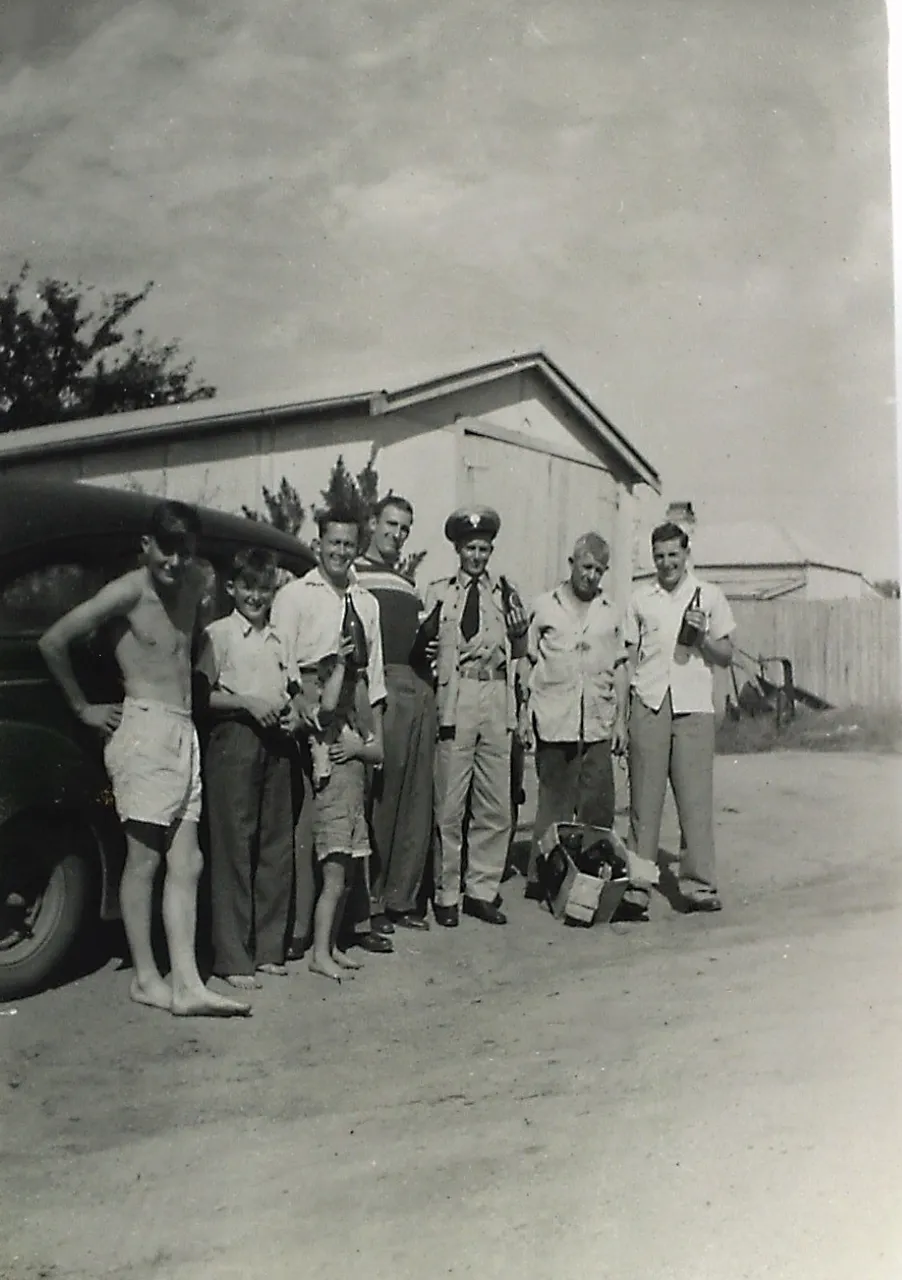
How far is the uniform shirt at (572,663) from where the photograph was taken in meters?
4.54

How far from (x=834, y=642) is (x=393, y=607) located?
179 cm

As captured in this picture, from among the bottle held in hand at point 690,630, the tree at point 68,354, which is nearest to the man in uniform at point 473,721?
the bottle held in hand at point 690,630

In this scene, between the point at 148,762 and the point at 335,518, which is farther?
the point at 335,518

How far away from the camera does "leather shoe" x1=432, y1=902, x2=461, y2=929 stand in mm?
4258

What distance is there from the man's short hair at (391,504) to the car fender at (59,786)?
1347 millimetres

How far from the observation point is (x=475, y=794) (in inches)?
172

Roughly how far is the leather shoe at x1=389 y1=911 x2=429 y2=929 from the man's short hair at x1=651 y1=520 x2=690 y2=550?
1725mm

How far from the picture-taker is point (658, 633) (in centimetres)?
454

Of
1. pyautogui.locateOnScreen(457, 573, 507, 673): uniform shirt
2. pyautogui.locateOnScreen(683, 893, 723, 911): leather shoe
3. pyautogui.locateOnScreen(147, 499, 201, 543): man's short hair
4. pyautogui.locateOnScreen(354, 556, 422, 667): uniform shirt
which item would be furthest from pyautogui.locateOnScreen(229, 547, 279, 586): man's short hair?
pyautogui.locateOnScreen(683, 893, 723, 911): leather shoe

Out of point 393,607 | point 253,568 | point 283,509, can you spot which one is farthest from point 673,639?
point 253,568

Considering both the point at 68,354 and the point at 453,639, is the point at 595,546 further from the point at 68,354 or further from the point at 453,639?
the point at 68,354

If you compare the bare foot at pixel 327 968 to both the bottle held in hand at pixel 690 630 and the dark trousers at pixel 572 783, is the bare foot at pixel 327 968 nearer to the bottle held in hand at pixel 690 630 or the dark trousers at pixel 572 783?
the dark trousers at pixel 572 783

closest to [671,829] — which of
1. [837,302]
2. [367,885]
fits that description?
[367,885]

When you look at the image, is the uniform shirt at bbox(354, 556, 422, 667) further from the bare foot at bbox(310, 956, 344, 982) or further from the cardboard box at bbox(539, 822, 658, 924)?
the bare foot at bbox(310, 956, 344, 982)
